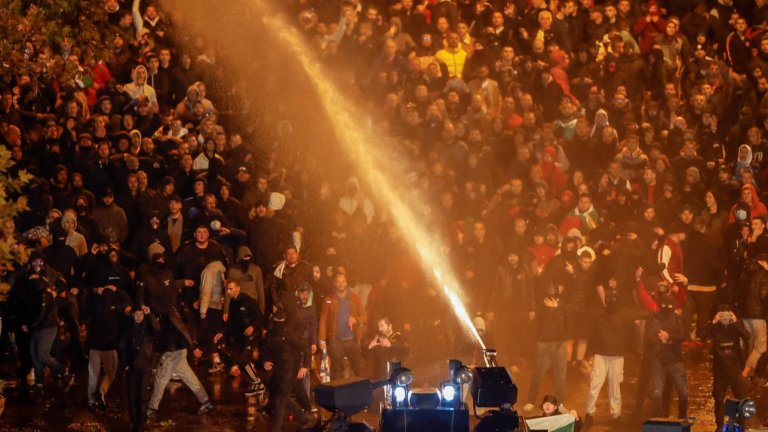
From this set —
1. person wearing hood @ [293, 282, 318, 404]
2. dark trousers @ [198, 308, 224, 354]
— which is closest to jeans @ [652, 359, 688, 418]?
person wearing hood @ [293, 282, 318, 404]

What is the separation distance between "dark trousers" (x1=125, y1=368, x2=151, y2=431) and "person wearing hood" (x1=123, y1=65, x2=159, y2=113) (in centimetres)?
Result: 651

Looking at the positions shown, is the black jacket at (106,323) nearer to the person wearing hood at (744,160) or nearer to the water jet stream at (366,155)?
the water jet stream at (366,155)

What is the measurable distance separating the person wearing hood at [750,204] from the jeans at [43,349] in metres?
10.9

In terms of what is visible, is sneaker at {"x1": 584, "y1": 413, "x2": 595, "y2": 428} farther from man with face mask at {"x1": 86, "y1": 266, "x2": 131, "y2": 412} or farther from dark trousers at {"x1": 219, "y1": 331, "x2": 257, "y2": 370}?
man with face mask at {"x1": 86, "y1": 266, "x2": 131, "y2": 412}

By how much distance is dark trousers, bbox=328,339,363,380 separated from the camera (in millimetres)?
18375

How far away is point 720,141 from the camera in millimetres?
23719

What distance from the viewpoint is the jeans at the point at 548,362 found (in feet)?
57.3

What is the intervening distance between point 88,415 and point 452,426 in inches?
297

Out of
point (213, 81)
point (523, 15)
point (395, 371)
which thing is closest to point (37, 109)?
point (213, 81)

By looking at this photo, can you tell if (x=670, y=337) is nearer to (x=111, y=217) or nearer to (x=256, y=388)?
(x=256, y=388)

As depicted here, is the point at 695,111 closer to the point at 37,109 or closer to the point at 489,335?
the point at 489,335

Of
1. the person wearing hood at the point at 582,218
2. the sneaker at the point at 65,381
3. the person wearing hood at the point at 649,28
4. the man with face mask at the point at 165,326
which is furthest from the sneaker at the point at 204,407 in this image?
the person wearing hood at the point at 649,28

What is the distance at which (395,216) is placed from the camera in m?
21.0

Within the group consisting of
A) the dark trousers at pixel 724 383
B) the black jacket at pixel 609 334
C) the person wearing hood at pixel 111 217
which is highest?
the person wearing hood at pixel 111 217
